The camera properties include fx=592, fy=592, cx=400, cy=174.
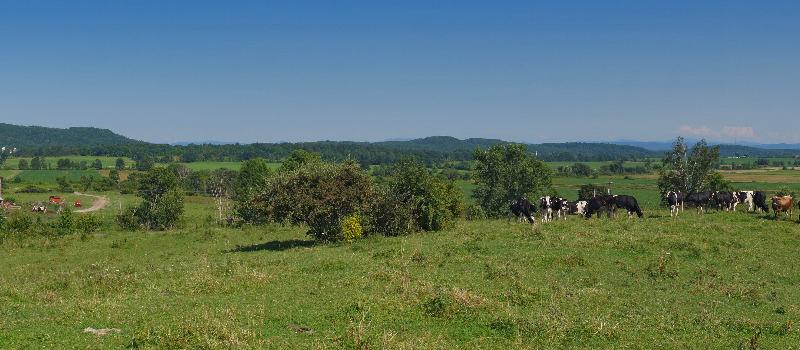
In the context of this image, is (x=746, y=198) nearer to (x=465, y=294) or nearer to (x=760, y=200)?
(x=760, y=200)

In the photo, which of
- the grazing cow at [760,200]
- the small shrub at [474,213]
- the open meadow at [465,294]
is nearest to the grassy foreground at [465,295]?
the open meadow at [465,294]

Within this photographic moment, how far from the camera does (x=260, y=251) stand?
3328cm

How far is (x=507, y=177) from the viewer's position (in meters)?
82.9

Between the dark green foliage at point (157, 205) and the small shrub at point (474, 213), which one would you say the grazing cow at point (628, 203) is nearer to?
the small shrub at point (474, 213)

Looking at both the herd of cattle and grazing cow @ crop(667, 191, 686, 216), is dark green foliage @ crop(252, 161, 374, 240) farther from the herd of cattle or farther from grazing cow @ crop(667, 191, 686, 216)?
grazing cow @ crop(667, 191, 686, 216)

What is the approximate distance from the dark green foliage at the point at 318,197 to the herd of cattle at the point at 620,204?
11.1 metres

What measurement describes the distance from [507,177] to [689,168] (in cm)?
2316

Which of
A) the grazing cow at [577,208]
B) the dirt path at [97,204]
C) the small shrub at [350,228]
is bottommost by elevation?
the dirt path at [97,204]

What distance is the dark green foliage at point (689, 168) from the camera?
227 feet

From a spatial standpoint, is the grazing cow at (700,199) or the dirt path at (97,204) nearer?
the grazing cow at (700,199)

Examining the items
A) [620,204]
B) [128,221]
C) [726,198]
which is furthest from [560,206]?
[128,221]

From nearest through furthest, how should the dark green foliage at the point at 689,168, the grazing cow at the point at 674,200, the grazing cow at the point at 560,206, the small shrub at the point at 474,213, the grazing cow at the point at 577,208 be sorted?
the grazing cow at the point at 674,200 → the grazing cow at the point at 560,206 → the grazing cow at the point at 577,208 → the dark green foliage at the point at 689,168 → the small shrub at the point at 474,213

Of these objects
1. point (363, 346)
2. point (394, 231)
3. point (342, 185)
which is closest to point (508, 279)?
point (363, 346)

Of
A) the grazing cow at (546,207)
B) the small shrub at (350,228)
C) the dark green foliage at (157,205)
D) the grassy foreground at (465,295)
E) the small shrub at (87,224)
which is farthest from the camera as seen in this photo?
the dark green foliage at (157,205)
